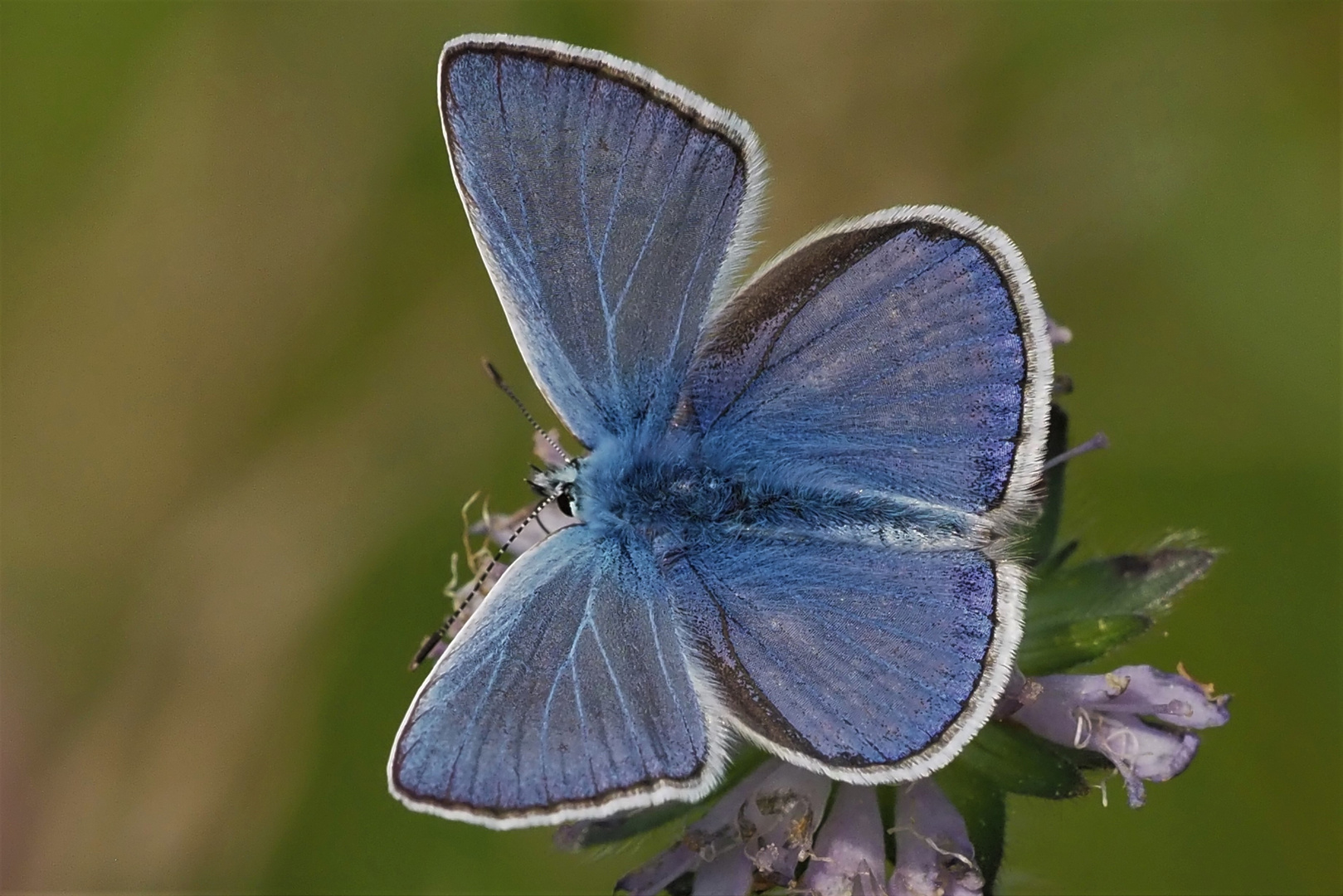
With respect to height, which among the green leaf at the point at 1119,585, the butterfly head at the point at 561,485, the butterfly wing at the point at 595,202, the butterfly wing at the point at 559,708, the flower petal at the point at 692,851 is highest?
the butterfly wing at the point at 595,202

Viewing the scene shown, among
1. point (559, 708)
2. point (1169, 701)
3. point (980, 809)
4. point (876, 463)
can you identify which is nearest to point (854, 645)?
point (876, 463)

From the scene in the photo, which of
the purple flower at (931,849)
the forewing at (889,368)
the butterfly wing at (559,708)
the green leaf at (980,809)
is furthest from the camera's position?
the green leaf at (980,809)

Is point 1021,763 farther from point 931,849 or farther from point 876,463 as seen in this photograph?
point 876,463

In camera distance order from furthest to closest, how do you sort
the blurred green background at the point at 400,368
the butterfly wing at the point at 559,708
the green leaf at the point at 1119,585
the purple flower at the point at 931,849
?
1. the blurred green background at the point at 400,368
2. the green leaf at the point at 1119,585
3. the purple flower at the point at 931,849
4. the butterfly wing at the point at 559,708

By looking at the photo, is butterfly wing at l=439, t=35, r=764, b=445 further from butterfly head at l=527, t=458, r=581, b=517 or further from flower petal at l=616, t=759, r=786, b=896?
flower petal at l=616, t=759, r=786, b=896

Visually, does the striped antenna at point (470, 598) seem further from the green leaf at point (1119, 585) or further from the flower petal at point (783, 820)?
the green leaf at point (1119, 585)

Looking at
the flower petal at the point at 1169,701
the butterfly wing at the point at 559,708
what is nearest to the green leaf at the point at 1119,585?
the flower petal at the point at 1169,701
